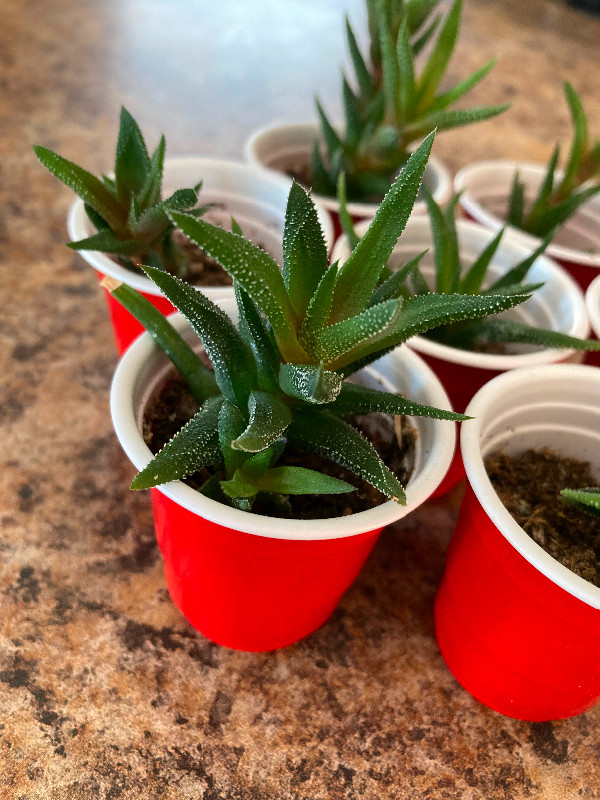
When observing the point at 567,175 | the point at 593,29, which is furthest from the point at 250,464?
the point at 593,29

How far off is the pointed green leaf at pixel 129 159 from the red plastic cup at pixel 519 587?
437mm

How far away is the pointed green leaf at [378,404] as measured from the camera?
52 centimetres

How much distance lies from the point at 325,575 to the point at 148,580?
0.75 feet

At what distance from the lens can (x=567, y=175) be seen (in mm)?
1038

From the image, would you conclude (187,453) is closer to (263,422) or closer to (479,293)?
(263,422)

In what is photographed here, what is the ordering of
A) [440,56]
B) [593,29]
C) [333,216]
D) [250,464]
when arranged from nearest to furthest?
[250,464]
[440,56]
[333,216]
[593,29]

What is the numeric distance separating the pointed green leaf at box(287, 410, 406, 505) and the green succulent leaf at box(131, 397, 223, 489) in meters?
0.07

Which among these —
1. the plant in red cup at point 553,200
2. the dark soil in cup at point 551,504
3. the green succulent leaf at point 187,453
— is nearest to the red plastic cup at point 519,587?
the dark soil in cup at point 551,504

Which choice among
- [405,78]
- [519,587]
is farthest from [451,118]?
[519,587]

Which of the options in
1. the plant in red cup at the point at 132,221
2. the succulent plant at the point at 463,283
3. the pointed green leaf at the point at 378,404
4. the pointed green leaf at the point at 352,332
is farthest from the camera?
the succulent plant at the point at 463,283

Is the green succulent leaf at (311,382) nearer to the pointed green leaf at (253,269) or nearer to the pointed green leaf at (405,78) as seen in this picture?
the pointed green leaf at (253,269)

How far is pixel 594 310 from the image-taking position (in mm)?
876

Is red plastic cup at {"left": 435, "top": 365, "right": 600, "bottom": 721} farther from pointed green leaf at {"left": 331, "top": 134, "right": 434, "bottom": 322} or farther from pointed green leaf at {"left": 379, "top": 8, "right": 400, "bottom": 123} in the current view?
pointed green leaf at {"left": 379, "top": 8, "right": 400, "bottom": 123}

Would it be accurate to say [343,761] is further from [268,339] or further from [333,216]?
[333,216]
